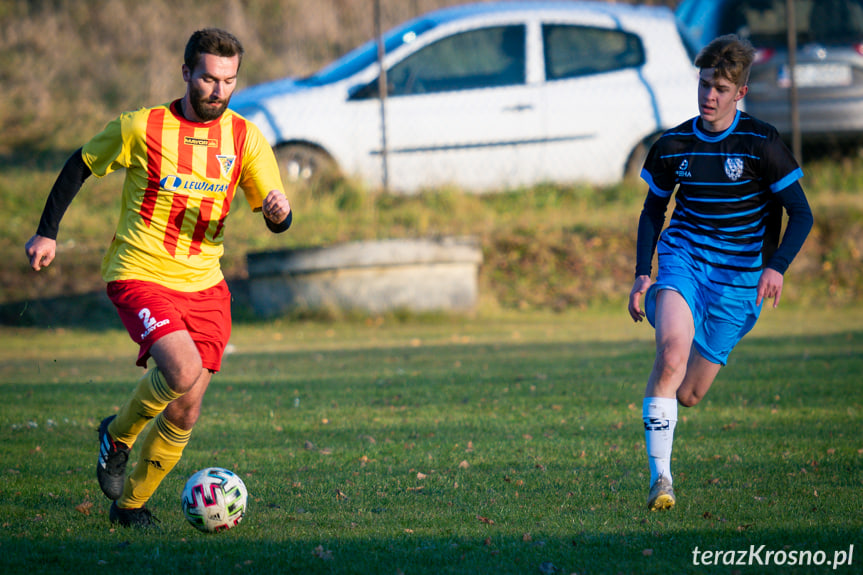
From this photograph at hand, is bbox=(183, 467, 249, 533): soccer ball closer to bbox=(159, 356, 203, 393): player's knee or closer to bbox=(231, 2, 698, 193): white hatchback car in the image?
bbox=(159, 356, 203, 393): player's knee

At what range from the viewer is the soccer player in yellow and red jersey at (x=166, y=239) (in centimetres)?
421

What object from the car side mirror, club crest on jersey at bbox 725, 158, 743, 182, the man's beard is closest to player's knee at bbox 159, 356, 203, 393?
the man's beard

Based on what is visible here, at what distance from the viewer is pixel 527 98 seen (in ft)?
41.3

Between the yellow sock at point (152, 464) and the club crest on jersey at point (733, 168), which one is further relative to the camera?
the club crest on jersey at point (733, 168)

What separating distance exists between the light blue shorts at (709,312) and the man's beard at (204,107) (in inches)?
90.6

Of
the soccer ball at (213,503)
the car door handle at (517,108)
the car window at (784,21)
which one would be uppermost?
the car window at (784,21)

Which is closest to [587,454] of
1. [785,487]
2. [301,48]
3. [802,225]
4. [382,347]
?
[785,487]

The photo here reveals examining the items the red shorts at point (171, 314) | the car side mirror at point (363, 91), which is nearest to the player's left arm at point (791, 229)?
the red shorts at point (171, 314)

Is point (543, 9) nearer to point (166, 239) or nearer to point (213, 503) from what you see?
point (166, 239)

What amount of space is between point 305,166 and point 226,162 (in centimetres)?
836

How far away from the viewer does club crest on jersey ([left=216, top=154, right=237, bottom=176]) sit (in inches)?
175

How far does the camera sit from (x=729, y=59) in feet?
14.7

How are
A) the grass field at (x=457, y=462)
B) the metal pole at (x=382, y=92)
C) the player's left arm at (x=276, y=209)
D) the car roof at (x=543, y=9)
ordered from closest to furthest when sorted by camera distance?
1. the grass field at (x=457, y=462)
2. the player's left arm at (x=276, y=209)
3. the metal pole at (x=382, y=92)
4. the car roof at (x=543, y=9)

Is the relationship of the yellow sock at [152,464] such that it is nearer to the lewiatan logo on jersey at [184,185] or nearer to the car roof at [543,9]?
the lewiatan logo on jersey at [184,185]
